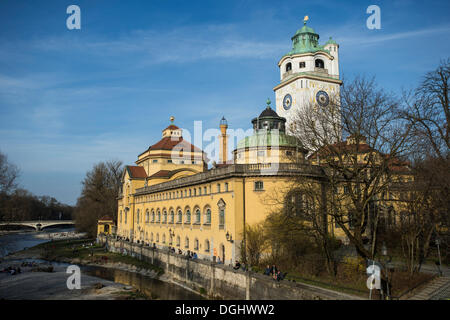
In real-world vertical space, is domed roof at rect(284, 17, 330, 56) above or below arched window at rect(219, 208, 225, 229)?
above

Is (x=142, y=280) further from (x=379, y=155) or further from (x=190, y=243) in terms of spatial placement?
(x=379, y=155)

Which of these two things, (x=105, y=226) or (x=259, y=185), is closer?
(x=259, y=185)

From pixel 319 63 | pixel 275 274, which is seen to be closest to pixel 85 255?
pixel 275 274

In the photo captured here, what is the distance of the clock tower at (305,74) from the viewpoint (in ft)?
178

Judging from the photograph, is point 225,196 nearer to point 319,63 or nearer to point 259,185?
point 259,185

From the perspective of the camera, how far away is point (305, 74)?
53.8 m

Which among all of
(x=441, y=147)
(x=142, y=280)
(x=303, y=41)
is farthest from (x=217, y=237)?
(x=303, y=41)

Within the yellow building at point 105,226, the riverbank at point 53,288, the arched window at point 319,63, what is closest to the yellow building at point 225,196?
the riverbank at point 53,288

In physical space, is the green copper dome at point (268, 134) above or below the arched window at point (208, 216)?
above

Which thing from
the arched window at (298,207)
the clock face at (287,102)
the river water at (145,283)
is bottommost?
the river water at (145,283)

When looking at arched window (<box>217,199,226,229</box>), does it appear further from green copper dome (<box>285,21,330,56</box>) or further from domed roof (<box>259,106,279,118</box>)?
green copper dome (<box>285,21,330,56</box>)

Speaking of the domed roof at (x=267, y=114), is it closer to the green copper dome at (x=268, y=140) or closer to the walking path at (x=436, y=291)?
the green copper dome at (x=268, y=140)

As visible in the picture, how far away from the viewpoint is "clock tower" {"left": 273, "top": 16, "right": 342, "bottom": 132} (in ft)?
178

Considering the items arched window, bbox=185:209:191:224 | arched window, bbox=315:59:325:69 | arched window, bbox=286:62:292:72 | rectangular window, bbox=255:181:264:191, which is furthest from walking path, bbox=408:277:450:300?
arched window, bbox=286:62:292:72
